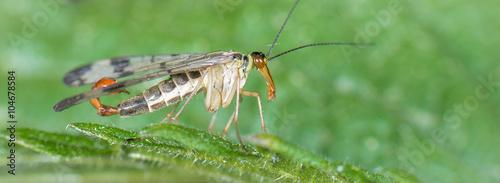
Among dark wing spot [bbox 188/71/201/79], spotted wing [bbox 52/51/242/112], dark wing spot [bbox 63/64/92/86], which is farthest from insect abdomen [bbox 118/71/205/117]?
dark wing spot [bbox 63/64/92/86]

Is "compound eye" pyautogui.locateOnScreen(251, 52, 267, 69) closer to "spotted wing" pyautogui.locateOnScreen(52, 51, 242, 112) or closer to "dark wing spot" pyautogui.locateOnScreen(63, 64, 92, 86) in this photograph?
"spotted wing" pyautogui.locateOnScreen(52, 51, 242, 112)

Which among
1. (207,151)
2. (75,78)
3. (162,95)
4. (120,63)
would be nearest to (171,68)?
(162,95)

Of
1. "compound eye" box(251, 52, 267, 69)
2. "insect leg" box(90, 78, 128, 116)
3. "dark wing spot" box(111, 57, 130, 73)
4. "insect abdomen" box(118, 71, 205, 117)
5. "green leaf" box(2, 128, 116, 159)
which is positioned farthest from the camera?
"dark wing spot" box(111, 57, 130, 73)

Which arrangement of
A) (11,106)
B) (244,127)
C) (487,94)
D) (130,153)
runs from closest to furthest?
(130,153) < (487,94) < (244,127) < (11,106)

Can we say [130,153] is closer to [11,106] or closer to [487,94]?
[11,106]

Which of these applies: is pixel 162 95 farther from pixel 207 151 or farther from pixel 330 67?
pixel 330 67

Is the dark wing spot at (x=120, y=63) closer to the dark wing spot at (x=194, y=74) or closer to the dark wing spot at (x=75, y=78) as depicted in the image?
the dark wing spot at (x=75, y=78)

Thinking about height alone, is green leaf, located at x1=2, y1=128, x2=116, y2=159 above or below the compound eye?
below

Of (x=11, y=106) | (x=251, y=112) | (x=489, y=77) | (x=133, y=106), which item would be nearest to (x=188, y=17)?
(x=251, y=112)
